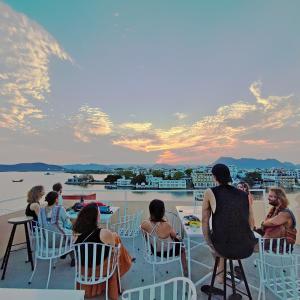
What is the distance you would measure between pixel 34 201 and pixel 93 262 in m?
1.74

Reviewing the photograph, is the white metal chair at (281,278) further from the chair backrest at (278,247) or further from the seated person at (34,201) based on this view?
the seated person at (34,201)

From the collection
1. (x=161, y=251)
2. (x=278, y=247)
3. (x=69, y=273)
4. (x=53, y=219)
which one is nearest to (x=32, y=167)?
(x=53, y=219)

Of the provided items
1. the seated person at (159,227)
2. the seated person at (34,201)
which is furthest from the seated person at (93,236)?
the seated person at (34,201)

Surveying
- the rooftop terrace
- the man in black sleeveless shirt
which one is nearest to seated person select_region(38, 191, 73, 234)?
the rooftop terrace

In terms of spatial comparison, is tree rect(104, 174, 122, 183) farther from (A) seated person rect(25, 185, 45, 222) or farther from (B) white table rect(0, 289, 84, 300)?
(B) white table rect(0, 289, 84, 300)

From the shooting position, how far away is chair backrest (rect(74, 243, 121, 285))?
2.09 meters

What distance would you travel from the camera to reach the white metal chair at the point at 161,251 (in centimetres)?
249

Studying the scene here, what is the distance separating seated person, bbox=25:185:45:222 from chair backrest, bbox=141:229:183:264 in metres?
1.64

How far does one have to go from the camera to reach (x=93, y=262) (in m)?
2.08

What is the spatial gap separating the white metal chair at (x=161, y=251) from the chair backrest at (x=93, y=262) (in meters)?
0.43

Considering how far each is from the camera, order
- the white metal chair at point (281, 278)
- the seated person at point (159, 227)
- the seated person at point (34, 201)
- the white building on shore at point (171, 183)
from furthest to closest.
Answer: the white building on shore at point (171, 183) < the seated person at point (34, 201) < the seated person at point (159, 227) < the white metal chair at point (281, 278)

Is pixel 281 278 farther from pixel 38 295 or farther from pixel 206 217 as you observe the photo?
pixel 38 295

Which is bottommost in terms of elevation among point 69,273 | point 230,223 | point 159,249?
point 69,273

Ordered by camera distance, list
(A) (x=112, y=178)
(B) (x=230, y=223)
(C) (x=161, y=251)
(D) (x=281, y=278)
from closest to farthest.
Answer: (D) (x=281, y=278)
(B) (x=230, y=223)
(C) (x=161, y=251)
(A) (x=112, y=178)
